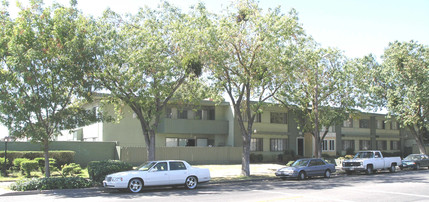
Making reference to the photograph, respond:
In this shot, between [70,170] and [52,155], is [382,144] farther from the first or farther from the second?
[70,170]

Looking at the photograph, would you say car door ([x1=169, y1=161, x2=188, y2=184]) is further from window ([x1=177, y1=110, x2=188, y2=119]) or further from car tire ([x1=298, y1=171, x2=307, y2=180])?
window ([x1=177, y1=110, x2=188, y2=119])

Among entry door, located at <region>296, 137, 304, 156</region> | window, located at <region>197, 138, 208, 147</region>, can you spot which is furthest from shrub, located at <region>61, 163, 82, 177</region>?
entry door, located at <region>296, 137, 304, 156</region>

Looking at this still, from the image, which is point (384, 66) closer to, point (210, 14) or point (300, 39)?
point (300, 39)

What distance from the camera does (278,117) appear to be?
4144 cm

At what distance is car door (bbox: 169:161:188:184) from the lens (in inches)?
700

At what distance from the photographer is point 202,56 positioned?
71.1ft

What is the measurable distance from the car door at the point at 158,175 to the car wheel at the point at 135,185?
26 centimetres

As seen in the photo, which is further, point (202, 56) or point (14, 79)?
point (202, 56)

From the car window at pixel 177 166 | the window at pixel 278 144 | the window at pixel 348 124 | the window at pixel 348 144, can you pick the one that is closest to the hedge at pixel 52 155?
the car window at pixel 177 166

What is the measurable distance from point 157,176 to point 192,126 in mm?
18737

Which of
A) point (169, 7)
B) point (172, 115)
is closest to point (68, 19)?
point (169, 7)

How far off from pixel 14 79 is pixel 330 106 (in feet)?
79.5

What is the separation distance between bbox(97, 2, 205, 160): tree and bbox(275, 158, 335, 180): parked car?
694 cm

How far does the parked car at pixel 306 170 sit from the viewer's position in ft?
76.6
